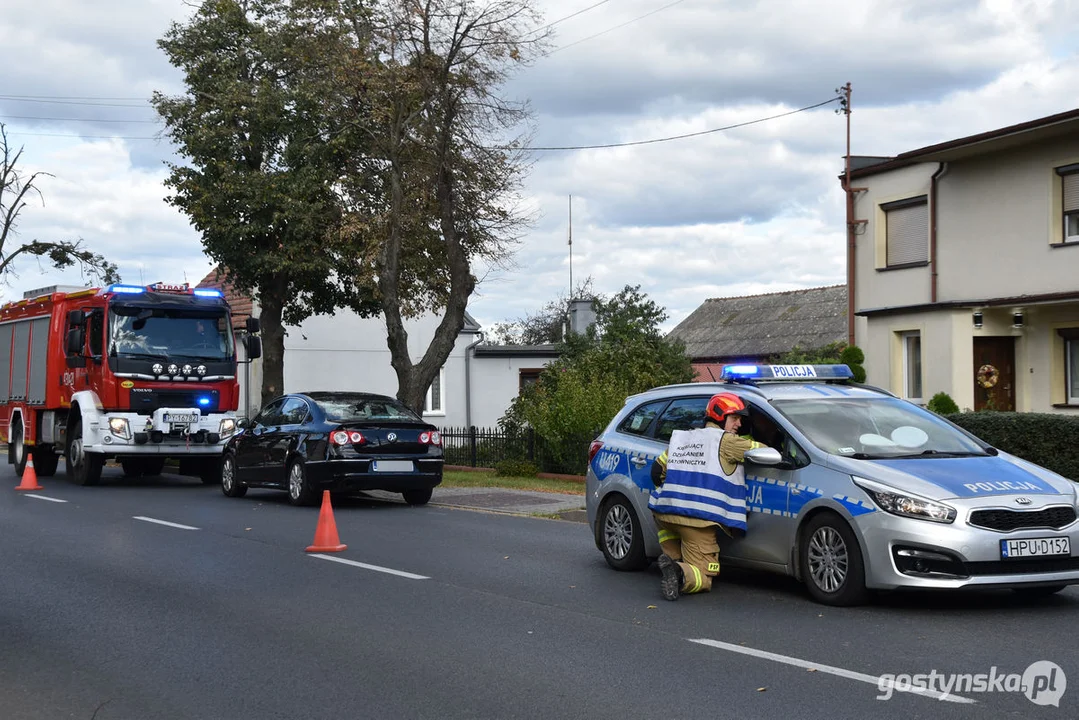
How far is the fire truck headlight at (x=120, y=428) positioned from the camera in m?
20.1

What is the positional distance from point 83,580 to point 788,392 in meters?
6.04

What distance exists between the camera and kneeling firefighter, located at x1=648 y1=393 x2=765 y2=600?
8.91 meters

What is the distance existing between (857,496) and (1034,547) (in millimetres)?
1155

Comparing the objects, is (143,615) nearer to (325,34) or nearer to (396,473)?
(396,473)

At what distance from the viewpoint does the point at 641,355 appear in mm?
26062

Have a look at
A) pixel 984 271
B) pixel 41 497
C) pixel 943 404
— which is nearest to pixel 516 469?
pixel 943 404

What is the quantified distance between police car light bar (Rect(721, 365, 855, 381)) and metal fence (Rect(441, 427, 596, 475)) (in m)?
11.3

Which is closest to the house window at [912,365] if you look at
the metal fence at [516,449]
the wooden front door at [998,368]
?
the wooden front door at [998,368]

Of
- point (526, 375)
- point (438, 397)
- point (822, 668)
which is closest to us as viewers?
point (822, 668)

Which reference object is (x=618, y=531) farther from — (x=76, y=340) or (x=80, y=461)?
(x=80, y=461)

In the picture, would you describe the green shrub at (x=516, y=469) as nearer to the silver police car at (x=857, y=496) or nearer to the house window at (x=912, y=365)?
the house window at (x=912, y=365)

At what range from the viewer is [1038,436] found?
1641cm

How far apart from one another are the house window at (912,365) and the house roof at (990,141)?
11.0 feet

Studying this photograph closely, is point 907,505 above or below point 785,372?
below
